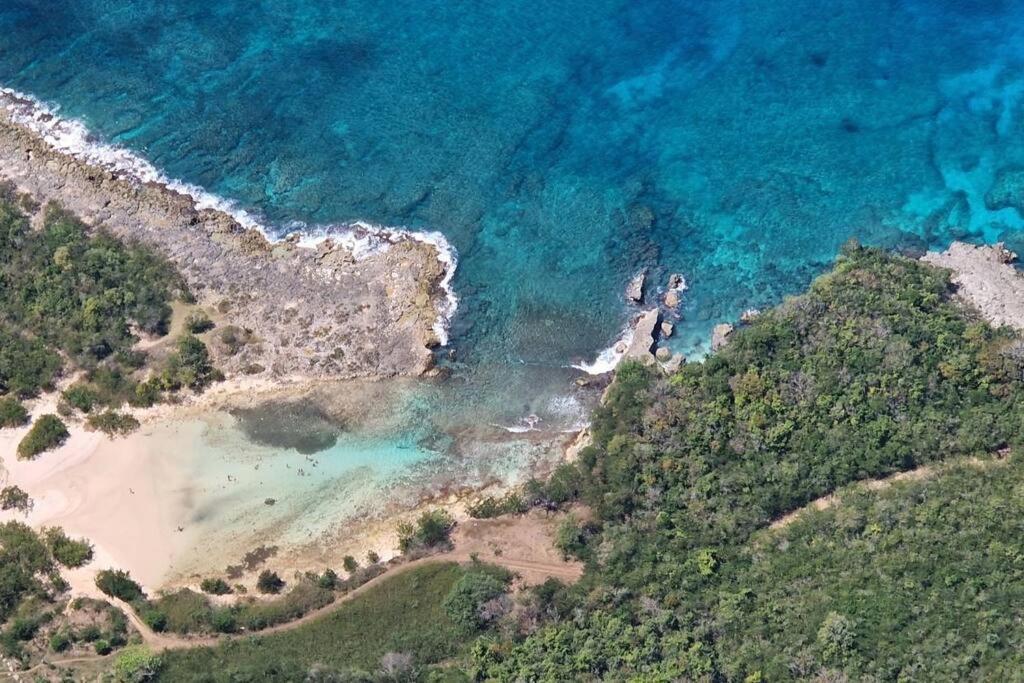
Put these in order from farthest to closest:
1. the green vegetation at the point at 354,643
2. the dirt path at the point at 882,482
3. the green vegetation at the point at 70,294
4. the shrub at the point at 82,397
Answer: the green vegetation at the point at 70,294
the shrub at the point at 82,397
the dirt path at the point at 882,482
the green vegetation at the point at 354,643

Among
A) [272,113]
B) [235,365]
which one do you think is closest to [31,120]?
[272,113]

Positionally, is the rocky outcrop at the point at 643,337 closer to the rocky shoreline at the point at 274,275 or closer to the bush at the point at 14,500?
the rocky shoreline at the point at 274,275

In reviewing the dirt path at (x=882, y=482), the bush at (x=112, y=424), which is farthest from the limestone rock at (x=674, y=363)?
the bush at (x=112, y=424)

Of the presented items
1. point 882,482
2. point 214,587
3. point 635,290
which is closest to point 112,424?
point 214,587

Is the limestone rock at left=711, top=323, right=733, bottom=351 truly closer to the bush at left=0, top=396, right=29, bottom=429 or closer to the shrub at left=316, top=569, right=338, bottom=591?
the shrub at left=316, top=569, right=338, bottom=591

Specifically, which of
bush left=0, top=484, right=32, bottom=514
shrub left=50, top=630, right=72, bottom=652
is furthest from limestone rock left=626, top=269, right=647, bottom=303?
shrub left=50, top=630, right=72, bottom=652

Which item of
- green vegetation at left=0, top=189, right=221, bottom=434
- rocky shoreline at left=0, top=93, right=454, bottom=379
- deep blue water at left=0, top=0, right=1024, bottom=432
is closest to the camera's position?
green vegetation at left=0, top=189, right=221, bottom=434

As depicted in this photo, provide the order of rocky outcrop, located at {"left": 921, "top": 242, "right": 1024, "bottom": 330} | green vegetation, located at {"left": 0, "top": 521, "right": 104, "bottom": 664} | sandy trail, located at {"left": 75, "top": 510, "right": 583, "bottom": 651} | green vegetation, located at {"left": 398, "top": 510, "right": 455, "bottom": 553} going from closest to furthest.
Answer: green vegetation, located at {"left": 0, "top": 521, "right": 104, "bottom": 664} < sandy trail, located at {"left": 75, "top": 510, "right": 583, "bottom": 651} < green vegetation, located at {"left": 398, "top": 510, "right": 455, "bottom": 553} < rocky outcrop, located at {"left": 921, "top": 242, "right": 1024, "bottom": 330}
